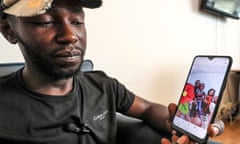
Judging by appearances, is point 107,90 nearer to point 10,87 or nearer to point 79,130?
point 79,130

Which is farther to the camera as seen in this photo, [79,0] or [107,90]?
[107,90]

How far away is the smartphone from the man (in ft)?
0.14

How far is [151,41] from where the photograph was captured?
181 centimetres

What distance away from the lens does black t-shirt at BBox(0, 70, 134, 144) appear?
768 mm

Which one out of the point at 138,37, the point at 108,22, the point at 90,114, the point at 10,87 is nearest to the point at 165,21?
the point at 138,37

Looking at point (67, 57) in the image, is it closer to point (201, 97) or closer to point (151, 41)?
point (201, 97)

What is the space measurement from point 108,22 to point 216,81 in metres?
0.90

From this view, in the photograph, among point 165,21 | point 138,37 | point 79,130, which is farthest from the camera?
point 165,21

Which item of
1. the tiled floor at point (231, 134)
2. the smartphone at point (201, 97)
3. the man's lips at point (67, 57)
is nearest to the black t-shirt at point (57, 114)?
the man's lips at point (67, 57)

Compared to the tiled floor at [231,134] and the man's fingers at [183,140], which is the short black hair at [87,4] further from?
the tiled floor at [231,134]

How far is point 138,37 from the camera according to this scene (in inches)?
68.0

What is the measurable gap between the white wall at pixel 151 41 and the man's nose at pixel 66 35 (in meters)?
0.51

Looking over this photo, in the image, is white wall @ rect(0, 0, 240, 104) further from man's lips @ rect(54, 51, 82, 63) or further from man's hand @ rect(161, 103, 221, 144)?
man's hand @ rect(161, 103, 221, 144)

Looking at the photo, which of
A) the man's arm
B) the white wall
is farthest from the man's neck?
the white wall
